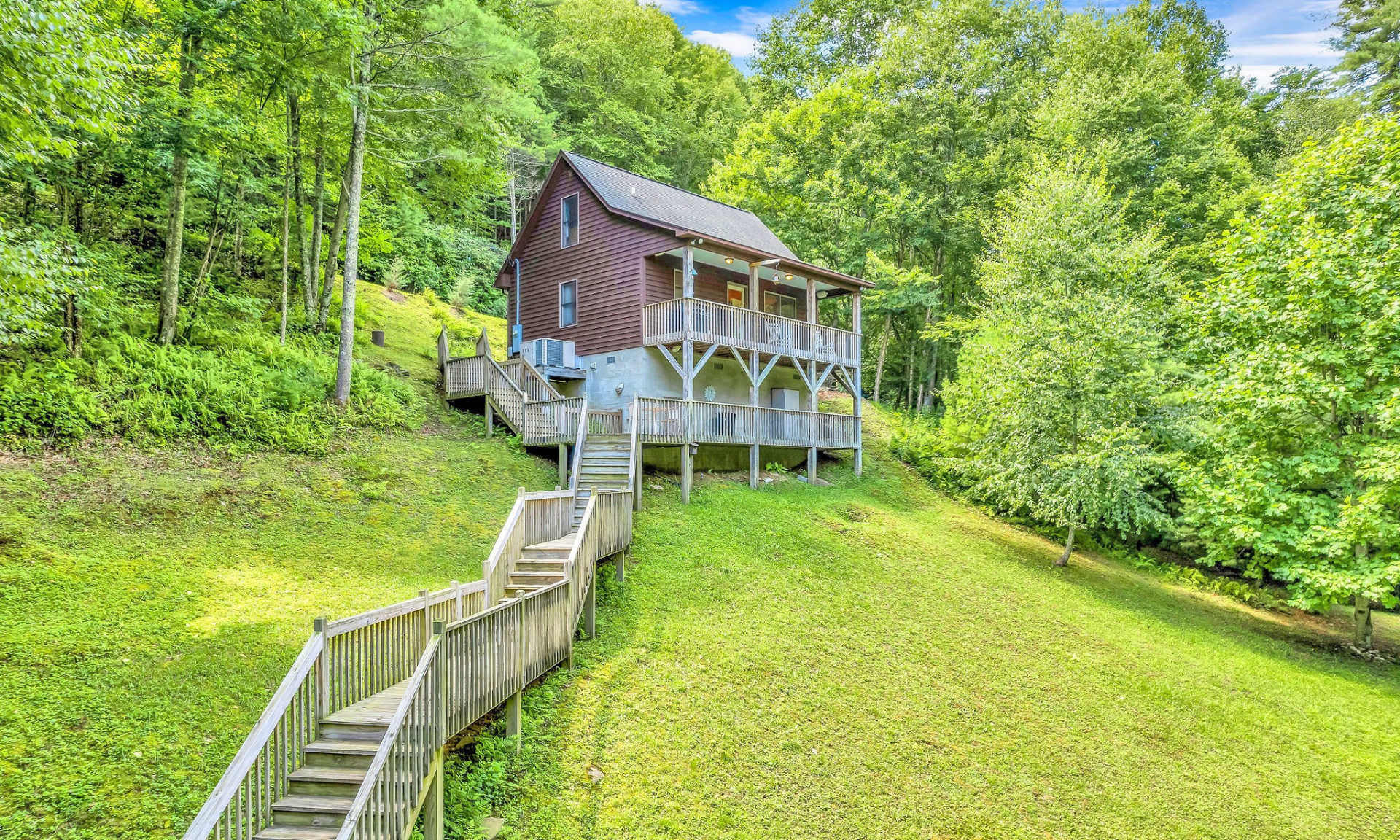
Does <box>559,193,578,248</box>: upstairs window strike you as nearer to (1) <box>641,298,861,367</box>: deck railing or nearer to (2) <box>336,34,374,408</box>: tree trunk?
(1) <box>641,298,861,367</box>: deck railing

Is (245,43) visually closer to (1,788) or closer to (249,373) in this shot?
(249,373)

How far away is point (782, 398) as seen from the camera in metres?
20.8

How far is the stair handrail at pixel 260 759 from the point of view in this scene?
11.8ft

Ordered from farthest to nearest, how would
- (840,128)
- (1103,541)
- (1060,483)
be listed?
(840,128) → (1103,541) → (1060,483)

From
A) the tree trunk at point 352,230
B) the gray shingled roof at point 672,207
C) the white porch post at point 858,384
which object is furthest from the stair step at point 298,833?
the white porch post at point 858,384

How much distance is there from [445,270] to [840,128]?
19.1 meters

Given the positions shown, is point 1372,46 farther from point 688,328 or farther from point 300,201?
point 300,201

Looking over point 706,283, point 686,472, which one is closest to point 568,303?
point 706,283

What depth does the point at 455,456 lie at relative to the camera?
1413cm

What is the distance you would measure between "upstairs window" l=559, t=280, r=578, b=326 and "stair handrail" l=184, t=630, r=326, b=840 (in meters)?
15.5

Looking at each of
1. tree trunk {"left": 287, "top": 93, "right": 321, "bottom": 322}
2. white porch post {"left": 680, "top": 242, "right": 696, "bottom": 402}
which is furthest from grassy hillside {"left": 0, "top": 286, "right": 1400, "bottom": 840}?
tree trunk {"left": 287, "top": 93, "right": 321, "bottom": 322}

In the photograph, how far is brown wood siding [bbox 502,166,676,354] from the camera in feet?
58.5

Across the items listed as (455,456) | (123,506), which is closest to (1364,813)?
(455,456)

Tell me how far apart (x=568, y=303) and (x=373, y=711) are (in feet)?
51.9
